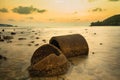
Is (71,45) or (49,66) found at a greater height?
(71,45)

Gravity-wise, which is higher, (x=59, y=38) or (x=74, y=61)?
(x=59, y=38)

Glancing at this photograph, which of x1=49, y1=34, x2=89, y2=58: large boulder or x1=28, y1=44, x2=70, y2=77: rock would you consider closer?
x1=28, y1=44, x2=70, y2=77: rock

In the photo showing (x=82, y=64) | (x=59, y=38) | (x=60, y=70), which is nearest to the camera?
(x=60, y=70)

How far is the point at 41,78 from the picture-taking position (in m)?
8.34

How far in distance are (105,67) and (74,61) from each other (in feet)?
6.35

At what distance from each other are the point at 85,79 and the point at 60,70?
53.0 inches

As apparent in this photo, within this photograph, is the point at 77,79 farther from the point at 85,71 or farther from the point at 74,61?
the point at 74,61

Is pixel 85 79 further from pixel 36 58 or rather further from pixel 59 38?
pixel 59 38

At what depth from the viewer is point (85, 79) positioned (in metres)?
7.92

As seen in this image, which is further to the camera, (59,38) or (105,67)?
(59,38)

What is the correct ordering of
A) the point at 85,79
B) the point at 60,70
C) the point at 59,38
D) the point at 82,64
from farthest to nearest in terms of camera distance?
the point at 59,38
the point at 82,64
the point at 60,70
the point at 85,79

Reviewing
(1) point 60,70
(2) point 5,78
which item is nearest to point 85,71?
(1) point 60,70

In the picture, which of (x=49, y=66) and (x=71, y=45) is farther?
(x=71, y=45)

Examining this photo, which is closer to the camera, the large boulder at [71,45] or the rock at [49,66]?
the rock at [49,66]
